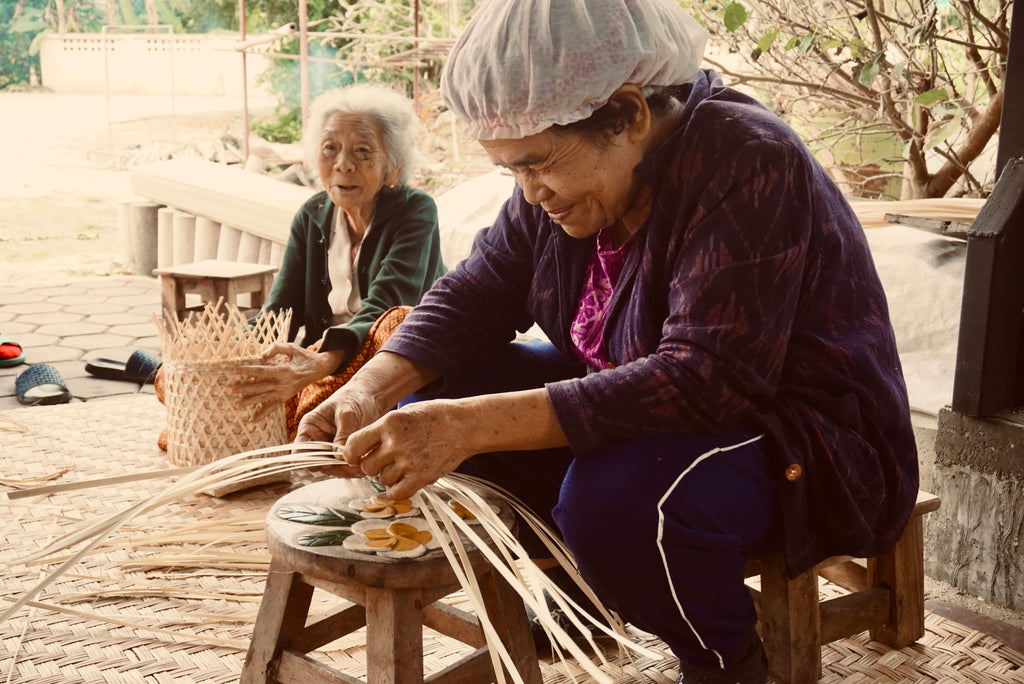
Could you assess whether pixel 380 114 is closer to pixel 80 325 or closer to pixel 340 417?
pixel 340 417

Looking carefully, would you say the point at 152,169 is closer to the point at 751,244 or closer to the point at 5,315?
the point at 5,315

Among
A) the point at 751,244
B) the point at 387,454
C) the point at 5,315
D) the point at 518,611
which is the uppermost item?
the point at 751,244

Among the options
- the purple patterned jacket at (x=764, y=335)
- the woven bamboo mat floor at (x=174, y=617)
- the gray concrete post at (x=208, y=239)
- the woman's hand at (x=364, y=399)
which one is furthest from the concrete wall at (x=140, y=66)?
the purple patterned jacket at (x=764, y=335)

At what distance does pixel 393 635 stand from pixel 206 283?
282cm

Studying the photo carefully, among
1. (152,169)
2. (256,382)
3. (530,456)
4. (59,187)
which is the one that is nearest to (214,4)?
(59,187)

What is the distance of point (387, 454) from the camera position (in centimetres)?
153

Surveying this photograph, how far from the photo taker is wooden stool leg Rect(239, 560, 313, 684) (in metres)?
1.70

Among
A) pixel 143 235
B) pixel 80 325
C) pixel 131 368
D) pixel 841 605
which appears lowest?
pixel 80 325

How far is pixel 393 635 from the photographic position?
151 centimetres

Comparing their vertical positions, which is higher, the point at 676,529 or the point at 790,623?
the point at 676,529

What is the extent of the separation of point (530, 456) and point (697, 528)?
53cm

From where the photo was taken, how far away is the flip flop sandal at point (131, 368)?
14.8 feet

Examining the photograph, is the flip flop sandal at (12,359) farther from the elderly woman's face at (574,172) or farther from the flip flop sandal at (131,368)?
the elderly woman's face at (574,172)

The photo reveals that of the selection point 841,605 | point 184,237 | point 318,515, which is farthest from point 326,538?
point 184,237
